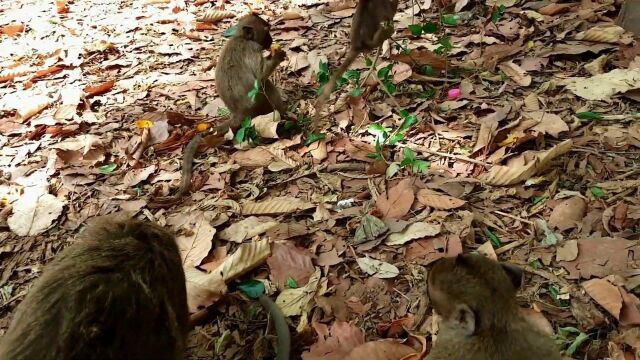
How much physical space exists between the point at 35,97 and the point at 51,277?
4250 mm

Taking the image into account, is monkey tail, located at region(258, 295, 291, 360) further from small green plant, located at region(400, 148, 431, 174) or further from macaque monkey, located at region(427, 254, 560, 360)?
small green plant, located at region(400, 148, 431, 174)

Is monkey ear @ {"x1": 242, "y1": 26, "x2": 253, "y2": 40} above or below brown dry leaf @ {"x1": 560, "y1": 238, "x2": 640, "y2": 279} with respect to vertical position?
above

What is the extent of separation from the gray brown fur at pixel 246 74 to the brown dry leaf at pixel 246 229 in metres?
1.44

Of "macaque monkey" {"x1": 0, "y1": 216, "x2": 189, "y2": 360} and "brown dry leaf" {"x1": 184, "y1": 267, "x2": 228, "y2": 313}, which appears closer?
"macaque monkey" {"x1": 0, "y1": 216, "x2": 189, "y2": 360}

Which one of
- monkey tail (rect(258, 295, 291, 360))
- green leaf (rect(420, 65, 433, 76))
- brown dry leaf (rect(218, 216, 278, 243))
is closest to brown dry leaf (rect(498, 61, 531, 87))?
green leaf (rect(420, 65, 433, 76))

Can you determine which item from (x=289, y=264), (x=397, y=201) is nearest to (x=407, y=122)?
(x=397, y=201)

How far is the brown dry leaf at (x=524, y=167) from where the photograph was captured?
4242 millimetres

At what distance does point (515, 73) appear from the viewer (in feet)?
17.7

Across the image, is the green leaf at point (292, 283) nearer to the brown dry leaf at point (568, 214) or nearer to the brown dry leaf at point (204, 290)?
the brown dry leaf at point (204, 290)

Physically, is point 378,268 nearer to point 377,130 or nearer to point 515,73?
point 377,130

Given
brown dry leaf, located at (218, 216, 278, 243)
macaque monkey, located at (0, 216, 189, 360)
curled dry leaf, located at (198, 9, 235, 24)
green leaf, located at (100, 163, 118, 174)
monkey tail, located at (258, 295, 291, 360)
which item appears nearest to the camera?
macaque monkey, located at (0, 216, 189, 360)

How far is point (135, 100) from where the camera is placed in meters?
6.32

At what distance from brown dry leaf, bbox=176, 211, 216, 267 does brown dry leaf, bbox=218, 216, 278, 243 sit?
0.35 ft

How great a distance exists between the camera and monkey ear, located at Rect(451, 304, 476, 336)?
2.83 metres
